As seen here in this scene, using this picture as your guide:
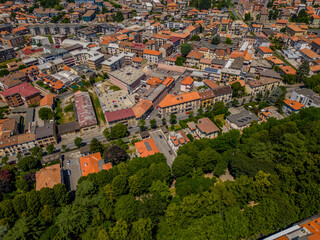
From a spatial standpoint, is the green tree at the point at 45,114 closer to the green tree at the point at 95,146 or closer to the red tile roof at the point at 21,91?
the red tile roof at the point at 21,91

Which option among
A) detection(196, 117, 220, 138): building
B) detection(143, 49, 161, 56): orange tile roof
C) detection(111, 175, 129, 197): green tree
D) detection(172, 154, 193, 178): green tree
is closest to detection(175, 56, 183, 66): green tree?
detection(143, 49, 161, 56): orange tile roof

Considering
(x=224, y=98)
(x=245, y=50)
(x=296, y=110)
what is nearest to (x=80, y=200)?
(x=224, y=98)

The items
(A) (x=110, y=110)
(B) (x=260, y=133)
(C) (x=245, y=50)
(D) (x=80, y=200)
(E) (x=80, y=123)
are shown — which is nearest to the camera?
(D) (x=80, y=200)

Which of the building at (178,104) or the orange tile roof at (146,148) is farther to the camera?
the building at (178,104)

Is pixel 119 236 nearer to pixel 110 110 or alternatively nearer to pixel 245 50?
pixel 110 110

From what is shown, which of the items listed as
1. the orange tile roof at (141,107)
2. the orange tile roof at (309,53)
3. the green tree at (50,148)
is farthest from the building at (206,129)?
the orange tile roof at (309,53)

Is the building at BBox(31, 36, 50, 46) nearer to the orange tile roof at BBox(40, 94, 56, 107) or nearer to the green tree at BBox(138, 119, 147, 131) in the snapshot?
the orange tile roof at BBox(40, 94, 56, 107)
